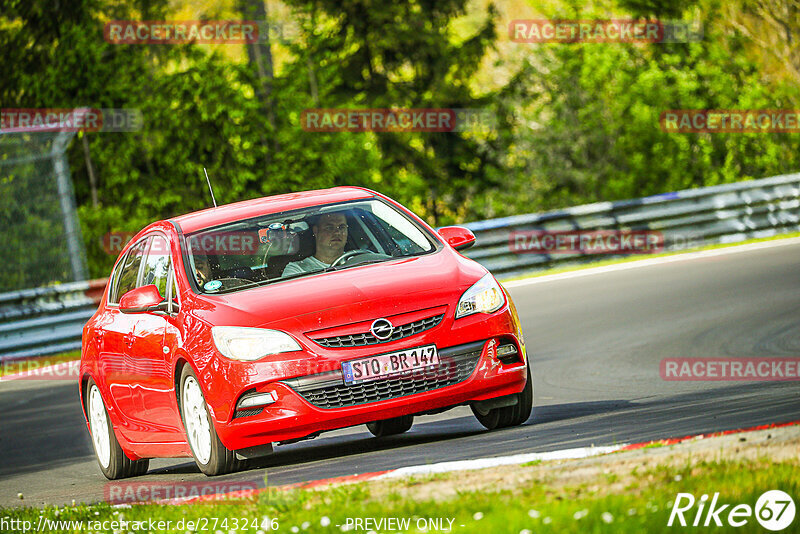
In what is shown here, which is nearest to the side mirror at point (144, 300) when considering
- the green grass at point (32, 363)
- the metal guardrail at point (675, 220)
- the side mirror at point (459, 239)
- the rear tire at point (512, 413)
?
the side mirror at point (459, 239)

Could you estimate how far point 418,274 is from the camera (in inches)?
311

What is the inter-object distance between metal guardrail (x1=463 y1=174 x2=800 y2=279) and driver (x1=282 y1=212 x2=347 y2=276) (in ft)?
35.1

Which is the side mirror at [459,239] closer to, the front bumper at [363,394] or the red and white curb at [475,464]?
the front bumper at [363,394]

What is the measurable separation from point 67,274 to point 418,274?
38.4 ft

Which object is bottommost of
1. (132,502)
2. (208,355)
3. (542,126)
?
(542,126)

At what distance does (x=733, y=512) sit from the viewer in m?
4.73

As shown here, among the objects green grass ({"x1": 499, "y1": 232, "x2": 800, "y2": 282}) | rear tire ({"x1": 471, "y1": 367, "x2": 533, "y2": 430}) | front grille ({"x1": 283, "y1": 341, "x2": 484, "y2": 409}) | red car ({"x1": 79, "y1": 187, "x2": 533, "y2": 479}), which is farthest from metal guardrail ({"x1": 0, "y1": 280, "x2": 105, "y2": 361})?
front grille ({"x1": 283, "y1": 341, "x2": 484, "y2": 409})

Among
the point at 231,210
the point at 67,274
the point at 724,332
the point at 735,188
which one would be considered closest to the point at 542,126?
the point at 735,188

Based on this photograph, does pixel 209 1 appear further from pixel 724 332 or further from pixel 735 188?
pixel 724 332

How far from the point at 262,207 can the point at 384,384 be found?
1.97 metres

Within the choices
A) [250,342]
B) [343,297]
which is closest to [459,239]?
[343,297]

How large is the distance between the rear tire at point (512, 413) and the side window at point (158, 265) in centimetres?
215

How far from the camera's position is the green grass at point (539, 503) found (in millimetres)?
4758

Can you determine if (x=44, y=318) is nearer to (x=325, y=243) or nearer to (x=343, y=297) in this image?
(x=325, y=243)
